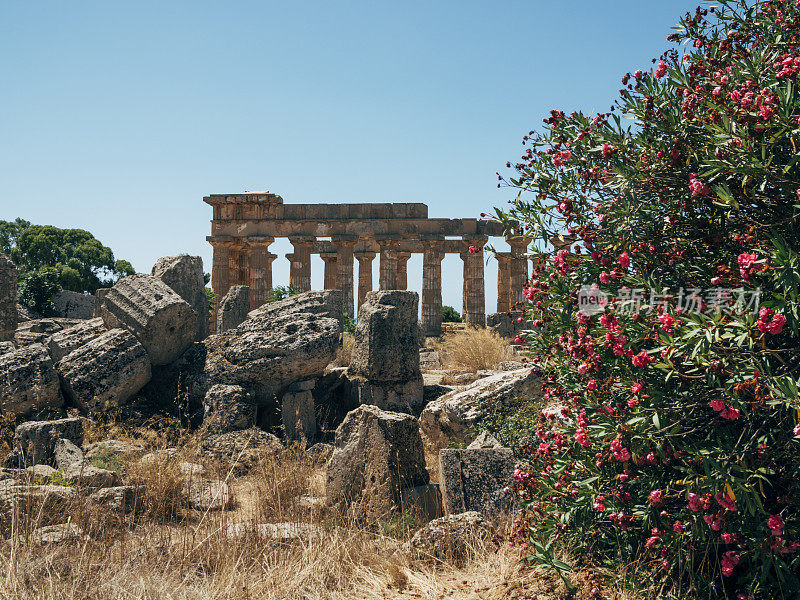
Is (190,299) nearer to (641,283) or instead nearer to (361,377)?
(361,377)

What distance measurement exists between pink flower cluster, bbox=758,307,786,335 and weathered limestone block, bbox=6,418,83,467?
7152 mm

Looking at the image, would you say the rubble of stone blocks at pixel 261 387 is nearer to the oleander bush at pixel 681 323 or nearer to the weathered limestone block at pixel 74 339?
the weathered limestone block at pixel 74 339

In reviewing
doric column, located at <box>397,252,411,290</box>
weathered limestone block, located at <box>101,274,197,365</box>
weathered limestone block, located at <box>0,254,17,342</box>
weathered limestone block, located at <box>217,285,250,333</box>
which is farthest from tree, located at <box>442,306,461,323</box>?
weathered limestone block, located at <box>101,274,197,365</box>

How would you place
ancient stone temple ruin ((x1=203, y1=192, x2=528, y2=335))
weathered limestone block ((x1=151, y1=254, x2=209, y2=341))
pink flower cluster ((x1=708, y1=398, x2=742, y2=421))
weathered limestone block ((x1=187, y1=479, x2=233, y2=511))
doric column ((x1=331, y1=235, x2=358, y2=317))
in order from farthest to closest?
doric column ((x1=331, y1=235, x2=358, y2=317)), ancient stone temple ruin ((x1=203, y1=192, x2=528, y2=335)), weathered limestone block ((x1=151, y1=254, x2=209, y2=341)), weathered limestone block ((x1=187, y1=479, x2=233, y2=511)), pink flower cluster ((x1=708, y1=398, x2=742, y2=421))

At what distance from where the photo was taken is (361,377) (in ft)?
30.9

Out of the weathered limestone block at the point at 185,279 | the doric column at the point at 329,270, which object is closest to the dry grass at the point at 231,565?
the weathered limestone block at the point at 185,279

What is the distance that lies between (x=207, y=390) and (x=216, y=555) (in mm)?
4436

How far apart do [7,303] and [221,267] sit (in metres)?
15.6

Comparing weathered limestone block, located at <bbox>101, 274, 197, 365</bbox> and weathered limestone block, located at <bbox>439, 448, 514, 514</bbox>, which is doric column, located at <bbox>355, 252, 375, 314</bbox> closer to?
weathered limestone block, located at <bbox>101, 274, 197, 365</bbox>

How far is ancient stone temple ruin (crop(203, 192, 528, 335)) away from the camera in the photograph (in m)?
27.6

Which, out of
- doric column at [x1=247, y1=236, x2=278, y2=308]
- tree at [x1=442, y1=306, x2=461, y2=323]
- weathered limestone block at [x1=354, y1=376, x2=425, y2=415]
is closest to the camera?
weathered limestone block at [x1=354, y1=376, x2=425, y2=415]

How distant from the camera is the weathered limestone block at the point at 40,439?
24.2ft

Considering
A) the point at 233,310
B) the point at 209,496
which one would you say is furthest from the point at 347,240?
the point at 209,496

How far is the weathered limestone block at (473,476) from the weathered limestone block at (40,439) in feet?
15.1
